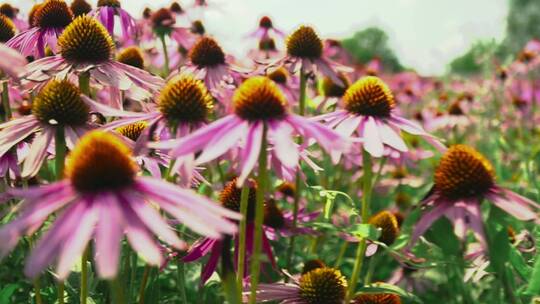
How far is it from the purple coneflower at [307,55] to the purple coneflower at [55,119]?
1151mm

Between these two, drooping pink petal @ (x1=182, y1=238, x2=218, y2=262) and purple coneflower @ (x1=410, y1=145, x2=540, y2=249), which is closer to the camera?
purple coneflower @ (x1=410, y1=145, x2=540, y2=249)

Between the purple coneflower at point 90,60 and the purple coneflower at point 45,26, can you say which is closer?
the purple coneflower at point 90,60

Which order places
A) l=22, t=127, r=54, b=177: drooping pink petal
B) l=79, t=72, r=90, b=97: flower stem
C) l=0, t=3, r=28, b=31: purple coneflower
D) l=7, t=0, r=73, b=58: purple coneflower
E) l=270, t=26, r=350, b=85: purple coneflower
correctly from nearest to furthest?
l=22, t=127, r=54, b=177: drooping pink petal < l=79, t=72, r=90, b=97: flower stem < l=7, t=0, r=73, b=58: purple coneflower < l=270, t=26, r=350, b=85: purple coneflower < l=0, t=3, r=28, b=31: purple coneflower

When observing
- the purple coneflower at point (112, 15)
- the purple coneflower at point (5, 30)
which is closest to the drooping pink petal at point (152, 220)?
the purple coneflower at point (5, 30)

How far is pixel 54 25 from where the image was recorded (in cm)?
210

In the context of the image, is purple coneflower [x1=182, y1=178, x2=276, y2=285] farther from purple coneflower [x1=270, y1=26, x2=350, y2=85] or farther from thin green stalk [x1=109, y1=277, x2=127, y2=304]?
purple coneflower [x1=270, y1=26, x2=350, y2=85]

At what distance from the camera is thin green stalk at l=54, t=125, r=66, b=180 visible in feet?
4.18

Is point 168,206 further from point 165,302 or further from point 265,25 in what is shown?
point 265,25

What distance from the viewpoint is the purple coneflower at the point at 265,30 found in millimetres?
3998

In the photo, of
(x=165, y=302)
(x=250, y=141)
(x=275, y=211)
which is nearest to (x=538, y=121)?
(x=275, y=211)

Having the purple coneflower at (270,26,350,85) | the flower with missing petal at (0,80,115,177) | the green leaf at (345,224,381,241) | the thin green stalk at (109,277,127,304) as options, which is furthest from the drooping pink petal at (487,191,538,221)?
the purple coneflower at (270,26,350,85)

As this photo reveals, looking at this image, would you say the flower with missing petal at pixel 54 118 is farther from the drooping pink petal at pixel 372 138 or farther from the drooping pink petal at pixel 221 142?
the drooping pink petal at pixel 372 138

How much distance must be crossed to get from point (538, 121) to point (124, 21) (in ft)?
16.2

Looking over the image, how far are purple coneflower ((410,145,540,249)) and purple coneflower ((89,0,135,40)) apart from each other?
57.5 inches
